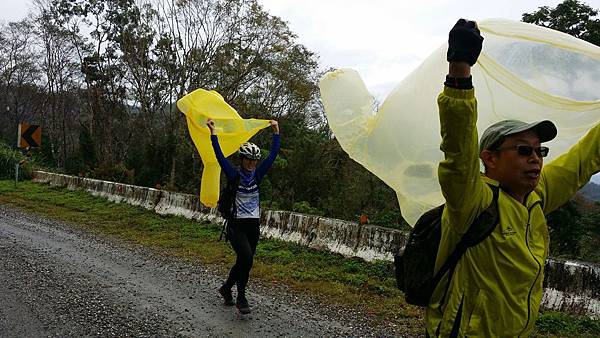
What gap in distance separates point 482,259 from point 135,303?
4559 mm

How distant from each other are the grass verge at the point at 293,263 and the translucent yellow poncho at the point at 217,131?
1.80 m

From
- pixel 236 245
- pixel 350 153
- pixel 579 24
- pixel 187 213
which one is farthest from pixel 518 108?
pixel 579 24

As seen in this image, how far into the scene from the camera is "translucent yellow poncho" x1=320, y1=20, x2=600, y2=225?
255 cm

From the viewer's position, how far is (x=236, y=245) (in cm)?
541

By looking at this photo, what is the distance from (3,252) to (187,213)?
4.39 m

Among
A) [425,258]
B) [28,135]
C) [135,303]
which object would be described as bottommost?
[135,303]

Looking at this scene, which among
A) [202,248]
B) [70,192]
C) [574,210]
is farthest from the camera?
[70,192]

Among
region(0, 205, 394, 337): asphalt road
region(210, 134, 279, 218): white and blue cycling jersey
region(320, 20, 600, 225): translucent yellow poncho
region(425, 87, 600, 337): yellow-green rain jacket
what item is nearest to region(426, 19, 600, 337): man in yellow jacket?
region(425, 87, 600, 337): yellow-green rain jacket

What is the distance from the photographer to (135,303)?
5.57m

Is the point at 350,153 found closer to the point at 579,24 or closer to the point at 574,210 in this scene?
the point at 574,210

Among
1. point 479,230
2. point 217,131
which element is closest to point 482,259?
point 479,230

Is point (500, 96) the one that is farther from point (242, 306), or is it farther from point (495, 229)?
point (242, 306)

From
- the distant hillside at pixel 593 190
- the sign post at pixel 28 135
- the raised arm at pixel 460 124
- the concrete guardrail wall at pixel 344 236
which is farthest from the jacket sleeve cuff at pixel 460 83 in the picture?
the sign post at pixel 28 135

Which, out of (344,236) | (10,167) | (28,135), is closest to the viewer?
(344,236)
